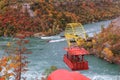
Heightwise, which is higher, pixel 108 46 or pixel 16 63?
pixel 16 63

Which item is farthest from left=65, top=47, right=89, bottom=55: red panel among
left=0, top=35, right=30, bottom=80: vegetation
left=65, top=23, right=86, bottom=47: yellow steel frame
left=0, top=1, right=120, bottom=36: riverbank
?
left=0, top=1, right=120, bottom=36: riverbank

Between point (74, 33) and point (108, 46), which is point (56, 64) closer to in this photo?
point (108, 46)

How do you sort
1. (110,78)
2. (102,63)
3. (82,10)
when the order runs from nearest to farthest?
(110,78)
(102,63)
(82,10)

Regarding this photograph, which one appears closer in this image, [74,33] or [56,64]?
[74,33]

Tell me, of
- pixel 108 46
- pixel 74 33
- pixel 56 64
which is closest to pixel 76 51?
pixel 74 33

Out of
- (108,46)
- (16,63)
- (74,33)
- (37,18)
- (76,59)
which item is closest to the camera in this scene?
(16,63)

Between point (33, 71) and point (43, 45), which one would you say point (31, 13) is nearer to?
point (43, 45)

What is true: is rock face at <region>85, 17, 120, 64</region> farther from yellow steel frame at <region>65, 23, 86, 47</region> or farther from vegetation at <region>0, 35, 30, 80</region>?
vegetation at <region>0, 35, 30, 80</region>

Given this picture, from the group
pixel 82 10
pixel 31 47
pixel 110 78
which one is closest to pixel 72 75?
pixel 110 78
